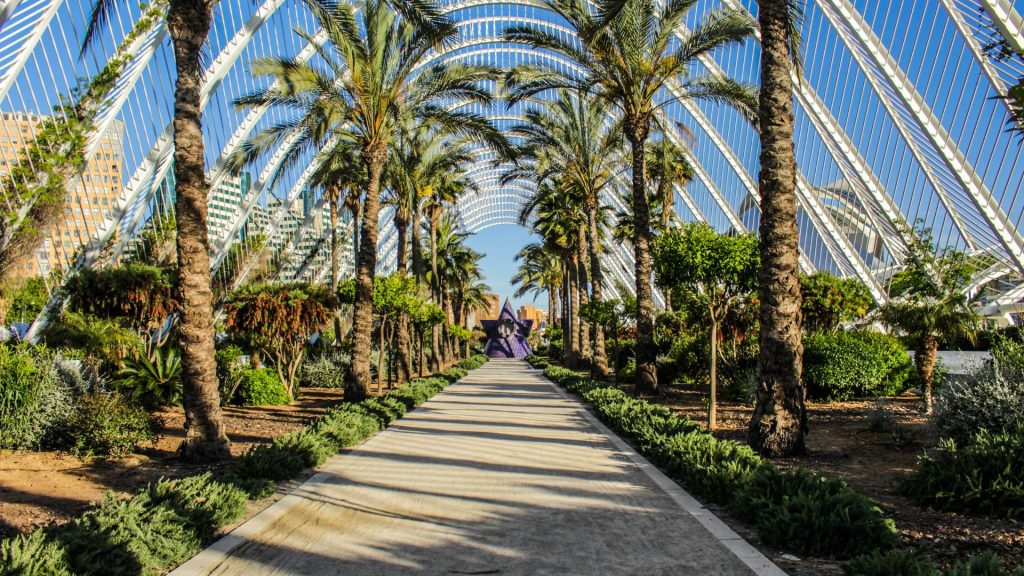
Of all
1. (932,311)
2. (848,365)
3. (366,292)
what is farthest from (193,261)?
(848,365)

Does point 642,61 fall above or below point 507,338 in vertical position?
above

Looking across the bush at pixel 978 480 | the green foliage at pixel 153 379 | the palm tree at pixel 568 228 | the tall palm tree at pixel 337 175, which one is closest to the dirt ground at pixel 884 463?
the bush at pixel 978 480

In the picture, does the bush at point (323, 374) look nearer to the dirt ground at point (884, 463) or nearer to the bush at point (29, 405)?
the dirt ground at point (884, 463)

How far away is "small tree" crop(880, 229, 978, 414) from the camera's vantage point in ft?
42.8

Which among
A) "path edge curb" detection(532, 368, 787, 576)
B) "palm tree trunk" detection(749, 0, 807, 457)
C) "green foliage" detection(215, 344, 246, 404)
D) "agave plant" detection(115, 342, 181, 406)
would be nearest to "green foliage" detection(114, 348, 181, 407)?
"agave plant" detection(115, 342, 181, 406)

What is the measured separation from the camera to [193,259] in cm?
961

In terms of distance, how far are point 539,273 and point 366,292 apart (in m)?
59.0

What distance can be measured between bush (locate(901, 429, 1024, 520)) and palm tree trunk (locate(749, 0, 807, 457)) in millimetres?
2345

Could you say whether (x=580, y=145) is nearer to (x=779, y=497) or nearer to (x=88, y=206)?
(x=88, y=206)

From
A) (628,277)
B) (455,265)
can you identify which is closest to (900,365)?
(455,265)

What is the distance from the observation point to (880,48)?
21672mm

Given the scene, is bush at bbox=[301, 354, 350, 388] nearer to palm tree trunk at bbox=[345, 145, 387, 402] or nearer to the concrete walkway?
palm tree trunk at bbox=[345, 145, 387, 402]

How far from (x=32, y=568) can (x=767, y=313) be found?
7960 mm

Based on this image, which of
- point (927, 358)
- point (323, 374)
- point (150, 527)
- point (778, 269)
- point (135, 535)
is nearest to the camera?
point (135, 535)
